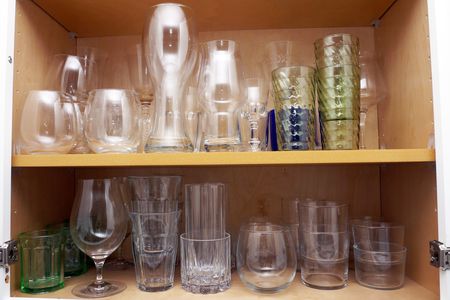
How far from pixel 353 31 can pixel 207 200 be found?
2.12 ft

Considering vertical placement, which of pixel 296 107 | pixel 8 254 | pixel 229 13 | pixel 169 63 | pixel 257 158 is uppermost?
pixel 229 13

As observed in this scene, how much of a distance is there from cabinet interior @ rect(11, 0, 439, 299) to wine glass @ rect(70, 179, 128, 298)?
133 mm

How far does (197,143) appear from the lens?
94 cm

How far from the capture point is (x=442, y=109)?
719mm

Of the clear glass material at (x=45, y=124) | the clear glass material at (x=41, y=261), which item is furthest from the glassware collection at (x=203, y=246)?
the clear glass material at (x=45, y=124)

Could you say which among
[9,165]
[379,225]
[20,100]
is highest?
[20,100]

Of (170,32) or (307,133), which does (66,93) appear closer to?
(170,32)

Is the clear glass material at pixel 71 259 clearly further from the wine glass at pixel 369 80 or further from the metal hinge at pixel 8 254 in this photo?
the wine glass at pixel 369 80

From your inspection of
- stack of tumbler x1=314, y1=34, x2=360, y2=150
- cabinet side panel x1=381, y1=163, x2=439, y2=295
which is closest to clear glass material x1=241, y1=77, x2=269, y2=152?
stack of tumbler x1=314, y1=34, x2=360, y2=150

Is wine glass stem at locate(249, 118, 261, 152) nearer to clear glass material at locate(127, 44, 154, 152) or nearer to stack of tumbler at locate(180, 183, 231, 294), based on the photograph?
stack of tumbler at locate(180, 183, 231, 294)

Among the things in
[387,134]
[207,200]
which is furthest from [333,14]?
[207,200]

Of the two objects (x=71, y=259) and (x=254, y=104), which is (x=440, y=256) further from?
(x=71, y=259)

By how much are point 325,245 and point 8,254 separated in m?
0.66

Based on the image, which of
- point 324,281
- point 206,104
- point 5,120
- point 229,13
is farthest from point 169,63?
point 324,281
